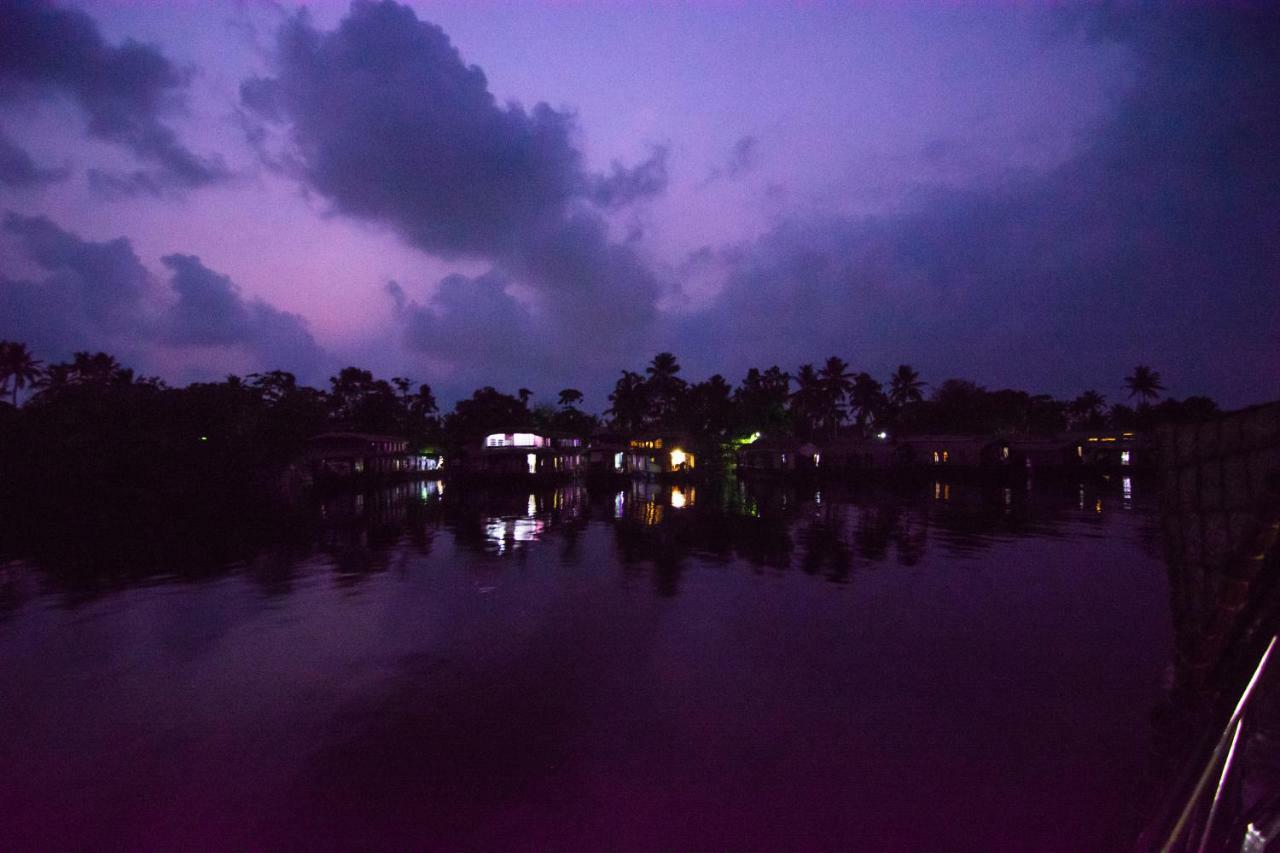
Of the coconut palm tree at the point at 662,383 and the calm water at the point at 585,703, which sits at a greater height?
the coconut palm tree at the point at 662,383

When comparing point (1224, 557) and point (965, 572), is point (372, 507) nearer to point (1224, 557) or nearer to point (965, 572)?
point (965, 572)

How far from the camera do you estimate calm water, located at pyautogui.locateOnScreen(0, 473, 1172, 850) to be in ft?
19.2

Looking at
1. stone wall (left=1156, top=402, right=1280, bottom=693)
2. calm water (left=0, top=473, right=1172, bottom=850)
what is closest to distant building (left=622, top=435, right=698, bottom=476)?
calm water (left=0, top=473, right=1172, bottom=850)

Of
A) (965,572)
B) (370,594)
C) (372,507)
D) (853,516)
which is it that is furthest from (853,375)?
(370,594)

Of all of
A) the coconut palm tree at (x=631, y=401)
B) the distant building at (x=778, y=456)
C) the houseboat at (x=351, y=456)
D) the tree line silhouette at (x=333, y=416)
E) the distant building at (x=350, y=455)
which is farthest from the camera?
the coconut palm tree at (x=631, y=401)

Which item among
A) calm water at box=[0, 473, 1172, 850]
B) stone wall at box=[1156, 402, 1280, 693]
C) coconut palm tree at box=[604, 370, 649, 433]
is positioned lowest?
calm water at box=[0, 473, 1172, 850]

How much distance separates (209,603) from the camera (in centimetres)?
1297

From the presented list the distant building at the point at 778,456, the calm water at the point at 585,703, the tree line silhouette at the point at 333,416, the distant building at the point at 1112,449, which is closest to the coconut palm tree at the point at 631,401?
the tree line silhouette at the point at 333,416

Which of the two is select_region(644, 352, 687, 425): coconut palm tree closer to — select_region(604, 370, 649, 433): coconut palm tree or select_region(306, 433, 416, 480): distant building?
select_region(604, 370, 649, 433): coconut palm tree

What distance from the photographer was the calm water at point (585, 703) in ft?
19.2

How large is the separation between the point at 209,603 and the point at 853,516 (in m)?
21.1

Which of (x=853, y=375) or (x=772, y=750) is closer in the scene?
(x=772, y=750)

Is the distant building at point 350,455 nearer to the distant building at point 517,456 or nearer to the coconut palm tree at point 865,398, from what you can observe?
the distant building at point 517,456

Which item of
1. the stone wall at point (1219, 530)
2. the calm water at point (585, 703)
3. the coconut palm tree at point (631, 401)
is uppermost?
the coconut palm tree at point (631, 401)
